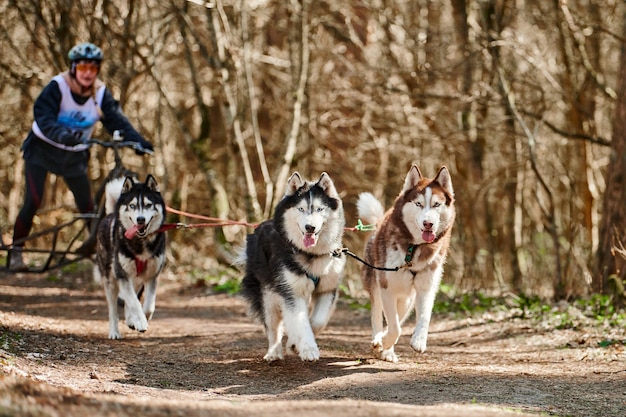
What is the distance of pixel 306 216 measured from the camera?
565cm

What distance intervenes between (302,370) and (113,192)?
257 cm

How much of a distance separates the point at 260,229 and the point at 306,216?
2.49 ft

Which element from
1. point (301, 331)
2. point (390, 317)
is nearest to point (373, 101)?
point (390, 317)

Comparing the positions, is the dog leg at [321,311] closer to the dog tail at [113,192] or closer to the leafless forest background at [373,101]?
the dog tail at [113,192]

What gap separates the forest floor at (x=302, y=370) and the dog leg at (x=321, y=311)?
318mm

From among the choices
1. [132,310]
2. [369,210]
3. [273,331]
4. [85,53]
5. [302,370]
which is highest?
[85,53]

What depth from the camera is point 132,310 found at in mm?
6453

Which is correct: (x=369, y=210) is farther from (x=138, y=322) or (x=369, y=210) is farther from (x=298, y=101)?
(x=298, y=101)

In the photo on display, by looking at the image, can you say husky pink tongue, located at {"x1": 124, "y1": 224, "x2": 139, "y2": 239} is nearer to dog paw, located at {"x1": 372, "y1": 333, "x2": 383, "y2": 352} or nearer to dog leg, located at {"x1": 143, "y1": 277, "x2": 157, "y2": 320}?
dog leg, located at {"x1": 143, "y1": 277, "x2": 157, "y2": 320}

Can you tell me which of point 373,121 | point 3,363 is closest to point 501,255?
point 373,121

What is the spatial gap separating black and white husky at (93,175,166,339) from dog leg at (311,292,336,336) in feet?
4.78

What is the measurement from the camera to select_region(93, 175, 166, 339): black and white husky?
6535mm

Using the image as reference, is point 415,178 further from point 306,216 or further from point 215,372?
point 215,372

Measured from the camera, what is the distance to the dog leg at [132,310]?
21.0 feet
